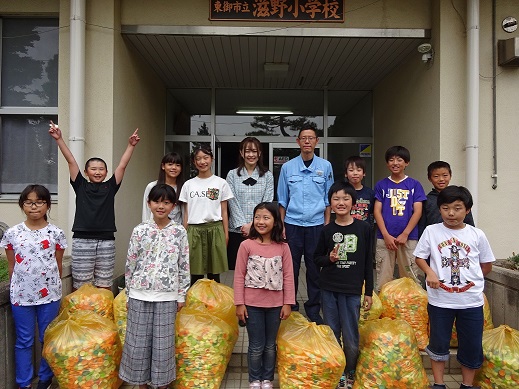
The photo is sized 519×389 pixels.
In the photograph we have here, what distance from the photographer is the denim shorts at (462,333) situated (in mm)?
2918

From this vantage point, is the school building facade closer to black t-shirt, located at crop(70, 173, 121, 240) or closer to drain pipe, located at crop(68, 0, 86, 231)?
drain pipe, located at crop(68, 0, 86, 231)

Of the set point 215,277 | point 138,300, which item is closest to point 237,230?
point 215,277

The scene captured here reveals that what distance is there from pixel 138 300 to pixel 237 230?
4.37ft

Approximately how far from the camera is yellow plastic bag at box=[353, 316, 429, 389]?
2.93 metres

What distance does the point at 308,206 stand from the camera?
3.76 metres

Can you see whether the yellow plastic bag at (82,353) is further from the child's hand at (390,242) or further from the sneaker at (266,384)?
the child's hand at (390,242)

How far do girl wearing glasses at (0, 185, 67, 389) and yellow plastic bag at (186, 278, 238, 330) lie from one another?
1.08 metres

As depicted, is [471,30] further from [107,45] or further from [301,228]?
[107,45]

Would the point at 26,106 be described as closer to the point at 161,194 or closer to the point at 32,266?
the point at 32,266

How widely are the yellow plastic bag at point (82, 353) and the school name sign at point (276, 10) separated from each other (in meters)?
3.91

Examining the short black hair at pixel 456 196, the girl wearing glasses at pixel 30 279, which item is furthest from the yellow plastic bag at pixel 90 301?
the short black hair at pixel 456 196

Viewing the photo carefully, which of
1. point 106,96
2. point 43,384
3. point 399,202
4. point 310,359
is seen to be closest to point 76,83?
point 106,96

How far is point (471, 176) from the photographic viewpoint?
478cm

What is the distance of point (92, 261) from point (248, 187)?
159cm
